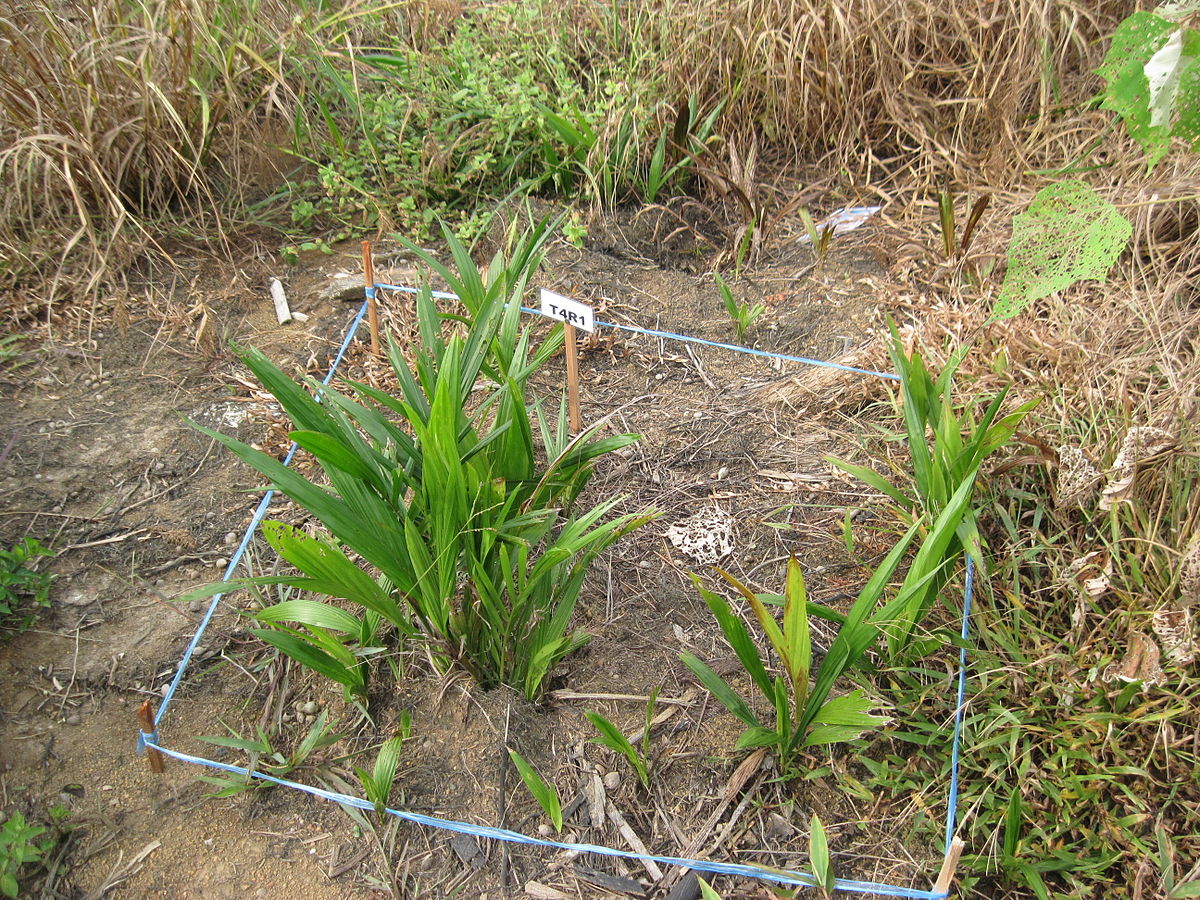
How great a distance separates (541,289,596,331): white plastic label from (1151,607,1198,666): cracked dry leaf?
111 cm

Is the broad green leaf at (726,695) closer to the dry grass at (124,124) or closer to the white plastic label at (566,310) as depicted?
the white plastic label at (566,310)

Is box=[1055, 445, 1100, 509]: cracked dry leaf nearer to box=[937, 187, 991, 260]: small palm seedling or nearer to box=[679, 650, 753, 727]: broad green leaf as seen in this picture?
box=[679, 650, 753, 727]: broad green leaf

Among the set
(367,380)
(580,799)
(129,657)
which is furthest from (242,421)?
(580,799)

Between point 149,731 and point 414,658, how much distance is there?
42 centimetres

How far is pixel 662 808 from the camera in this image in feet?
4.93

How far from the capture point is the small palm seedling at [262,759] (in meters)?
1.50

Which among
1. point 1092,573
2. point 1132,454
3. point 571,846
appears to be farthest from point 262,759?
point 1132,454

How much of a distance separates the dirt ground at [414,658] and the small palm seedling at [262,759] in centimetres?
2

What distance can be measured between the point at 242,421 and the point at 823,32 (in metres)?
1.90

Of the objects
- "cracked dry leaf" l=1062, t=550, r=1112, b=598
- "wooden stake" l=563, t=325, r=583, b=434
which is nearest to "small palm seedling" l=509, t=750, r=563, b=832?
"wooden stake" l=563, t=325, r=583, b=434

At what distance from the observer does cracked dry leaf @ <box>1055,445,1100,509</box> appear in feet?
5.38

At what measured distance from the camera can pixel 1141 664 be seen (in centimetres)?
145

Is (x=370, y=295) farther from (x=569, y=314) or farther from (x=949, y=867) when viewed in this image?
(x=949, y=867)

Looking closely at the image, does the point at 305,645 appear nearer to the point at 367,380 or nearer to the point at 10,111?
the point at 367,380
